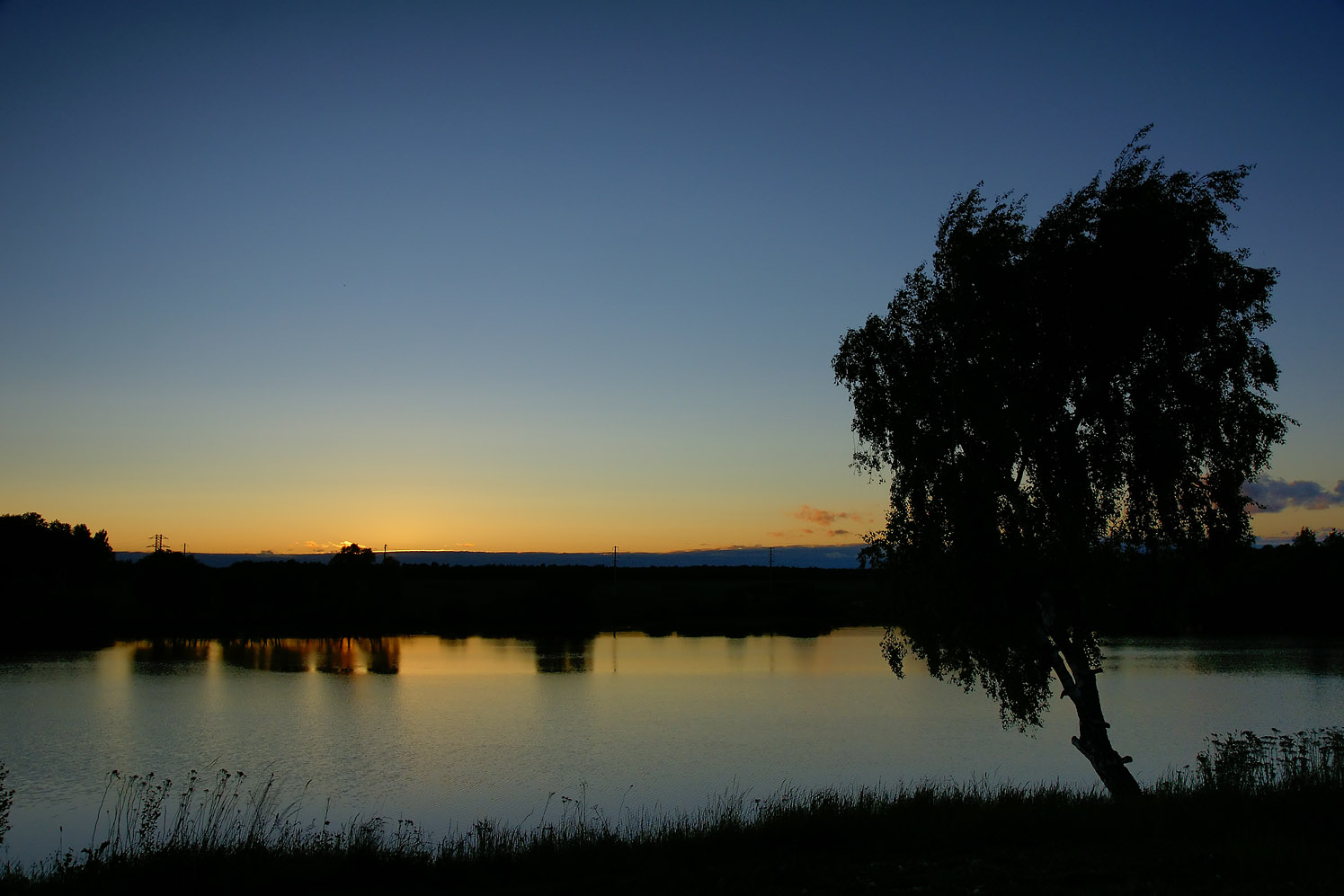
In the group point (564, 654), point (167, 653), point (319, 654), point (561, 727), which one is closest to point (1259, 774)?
point (561, 727)

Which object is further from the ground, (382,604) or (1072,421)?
(1072,421)

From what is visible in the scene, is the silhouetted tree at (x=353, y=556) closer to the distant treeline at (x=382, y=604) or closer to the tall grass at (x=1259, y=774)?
the distant treeline at (x=382, y=604)

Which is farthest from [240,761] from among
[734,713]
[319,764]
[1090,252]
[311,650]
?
[311,650]

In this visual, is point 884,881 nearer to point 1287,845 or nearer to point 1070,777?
point 1287,845

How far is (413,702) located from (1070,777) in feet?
79.4

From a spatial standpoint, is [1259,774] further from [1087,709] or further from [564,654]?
[564,654]

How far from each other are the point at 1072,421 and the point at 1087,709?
14.0 feet

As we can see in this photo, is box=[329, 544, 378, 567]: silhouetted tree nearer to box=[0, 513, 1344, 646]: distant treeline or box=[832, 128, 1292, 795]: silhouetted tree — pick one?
box=[0, 513, 1344, 646]: distant treeline

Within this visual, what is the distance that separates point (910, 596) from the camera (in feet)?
46.3

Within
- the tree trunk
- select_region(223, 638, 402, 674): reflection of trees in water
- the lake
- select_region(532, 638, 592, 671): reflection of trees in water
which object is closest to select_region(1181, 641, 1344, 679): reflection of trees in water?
the lake

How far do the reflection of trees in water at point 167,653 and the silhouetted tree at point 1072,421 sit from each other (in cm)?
4463

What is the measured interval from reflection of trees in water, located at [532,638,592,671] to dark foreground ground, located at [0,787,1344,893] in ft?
124

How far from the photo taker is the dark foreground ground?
8.13 m

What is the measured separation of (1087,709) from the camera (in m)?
13.3
